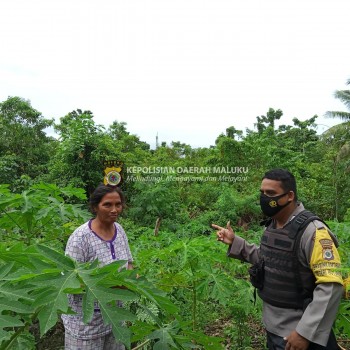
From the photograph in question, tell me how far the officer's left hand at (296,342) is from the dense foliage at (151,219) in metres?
0.39

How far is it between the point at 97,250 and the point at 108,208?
26cm

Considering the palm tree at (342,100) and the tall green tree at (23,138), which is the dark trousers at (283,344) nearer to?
the tall green tree at (23,138)

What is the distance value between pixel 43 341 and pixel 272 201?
7.95ft

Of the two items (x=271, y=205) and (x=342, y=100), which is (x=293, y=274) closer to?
(x=271, y=205)

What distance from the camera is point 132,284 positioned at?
46.6 inches

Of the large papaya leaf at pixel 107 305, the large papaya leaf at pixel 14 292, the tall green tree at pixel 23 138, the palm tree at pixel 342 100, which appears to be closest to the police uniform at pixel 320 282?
the large papaya leaf at pixel 107 305

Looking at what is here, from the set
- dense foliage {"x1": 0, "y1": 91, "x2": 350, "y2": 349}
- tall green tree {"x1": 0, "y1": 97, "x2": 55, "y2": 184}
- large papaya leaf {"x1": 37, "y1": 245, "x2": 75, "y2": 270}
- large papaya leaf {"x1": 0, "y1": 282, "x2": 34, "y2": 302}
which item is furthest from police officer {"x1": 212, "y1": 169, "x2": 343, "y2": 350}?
tall green tree {"x1": 0, "y1": 97, "x2": 55, "y2": 184}

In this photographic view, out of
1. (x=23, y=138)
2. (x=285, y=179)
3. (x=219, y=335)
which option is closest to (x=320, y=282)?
(x=285, y=179)

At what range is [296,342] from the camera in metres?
1.77

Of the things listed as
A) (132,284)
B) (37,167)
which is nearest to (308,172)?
(37,167)

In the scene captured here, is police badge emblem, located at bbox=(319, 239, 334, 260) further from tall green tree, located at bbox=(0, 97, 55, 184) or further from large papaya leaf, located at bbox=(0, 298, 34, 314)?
tall green tree, located at bbox=(0, 97, 55, 184)

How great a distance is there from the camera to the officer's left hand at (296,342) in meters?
1.76

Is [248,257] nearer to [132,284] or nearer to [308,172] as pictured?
[132,284]

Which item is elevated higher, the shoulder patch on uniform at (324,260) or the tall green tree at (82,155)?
the tall green tree at (82,155)
